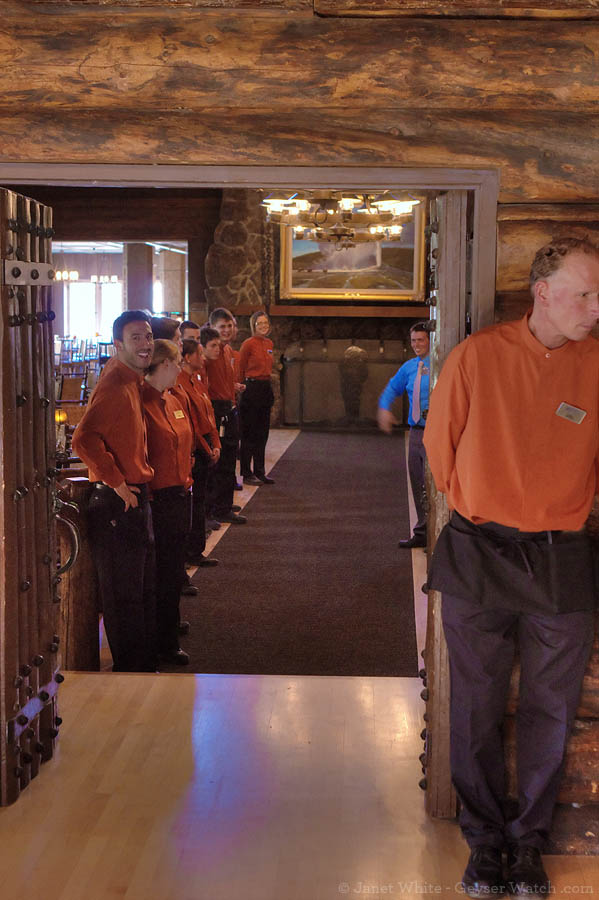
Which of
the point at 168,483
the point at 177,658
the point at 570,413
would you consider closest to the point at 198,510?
the point at 177,658

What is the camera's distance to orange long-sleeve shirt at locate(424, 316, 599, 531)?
290 centimetres

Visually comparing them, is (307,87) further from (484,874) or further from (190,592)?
(190,592)

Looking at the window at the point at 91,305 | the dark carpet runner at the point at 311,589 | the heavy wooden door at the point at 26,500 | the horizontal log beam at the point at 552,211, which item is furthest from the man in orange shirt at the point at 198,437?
the window at the point at 91,305

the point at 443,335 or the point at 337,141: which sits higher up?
the point at 337,141

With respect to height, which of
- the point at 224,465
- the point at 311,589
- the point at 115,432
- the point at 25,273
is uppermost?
the point at 25,273

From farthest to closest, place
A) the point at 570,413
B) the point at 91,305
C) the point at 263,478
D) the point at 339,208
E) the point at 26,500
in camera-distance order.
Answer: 1. the point at 91,305
2. the point at 263,478
3. the point at 339,208
4. the point at 26,500
5. the point at 570,413

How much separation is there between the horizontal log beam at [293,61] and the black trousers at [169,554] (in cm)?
229

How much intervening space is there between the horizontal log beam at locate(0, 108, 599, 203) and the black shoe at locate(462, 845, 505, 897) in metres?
2.01

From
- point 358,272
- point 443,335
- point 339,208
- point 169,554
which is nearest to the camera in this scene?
point 443,335

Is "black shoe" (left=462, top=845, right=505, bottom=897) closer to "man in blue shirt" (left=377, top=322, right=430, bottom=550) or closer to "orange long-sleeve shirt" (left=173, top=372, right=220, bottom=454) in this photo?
"orange long-sleeve shirt" (left=173, top=372, right=220, bottom=454)

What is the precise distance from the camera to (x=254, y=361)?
10.8 metres

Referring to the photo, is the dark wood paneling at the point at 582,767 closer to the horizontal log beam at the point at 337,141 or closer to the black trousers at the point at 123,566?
the horizontal log beam at the point at 337,141

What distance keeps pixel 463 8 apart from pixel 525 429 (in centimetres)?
129

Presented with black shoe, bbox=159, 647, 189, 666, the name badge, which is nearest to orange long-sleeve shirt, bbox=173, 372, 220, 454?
black shoe, bbox=159, 647, 189, 666
